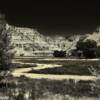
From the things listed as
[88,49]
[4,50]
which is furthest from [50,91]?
[88,49]

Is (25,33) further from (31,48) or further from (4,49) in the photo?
(4,49)

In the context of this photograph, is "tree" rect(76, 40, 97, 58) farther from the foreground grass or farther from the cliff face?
the foreground grass

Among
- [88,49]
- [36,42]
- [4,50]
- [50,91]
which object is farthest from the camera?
[36,42]

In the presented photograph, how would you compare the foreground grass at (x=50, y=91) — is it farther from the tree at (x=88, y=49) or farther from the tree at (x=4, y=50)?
the tree at (x=88, y=49)

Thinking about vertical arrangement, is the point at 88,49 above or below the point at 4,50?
above

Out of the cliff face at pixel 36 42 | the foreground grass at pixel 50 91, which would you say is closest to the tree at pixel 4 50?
the foreground grass at pixel 50 91

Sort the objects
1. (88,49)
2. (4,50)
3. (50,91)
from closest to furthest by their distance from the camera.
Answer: (50,91)
(4,50)
(88,49)

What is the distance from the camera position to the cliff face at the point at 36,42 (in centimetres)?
11846

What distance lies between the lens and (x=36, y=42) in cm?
12850

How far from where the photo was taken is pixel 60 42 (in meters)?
135

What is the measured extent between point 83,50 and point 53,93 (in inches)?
2175

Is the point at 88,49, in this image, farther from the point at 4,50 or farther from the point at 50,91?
the point at 50,91

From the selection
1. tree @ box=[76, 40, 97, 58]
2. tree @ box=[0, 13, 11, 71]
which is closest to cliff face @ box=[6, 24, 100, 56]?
tree @ box=[76, 40, 97, 58]

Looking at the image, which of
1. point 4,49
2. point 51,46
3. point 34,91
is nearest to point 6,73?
point 4,49
